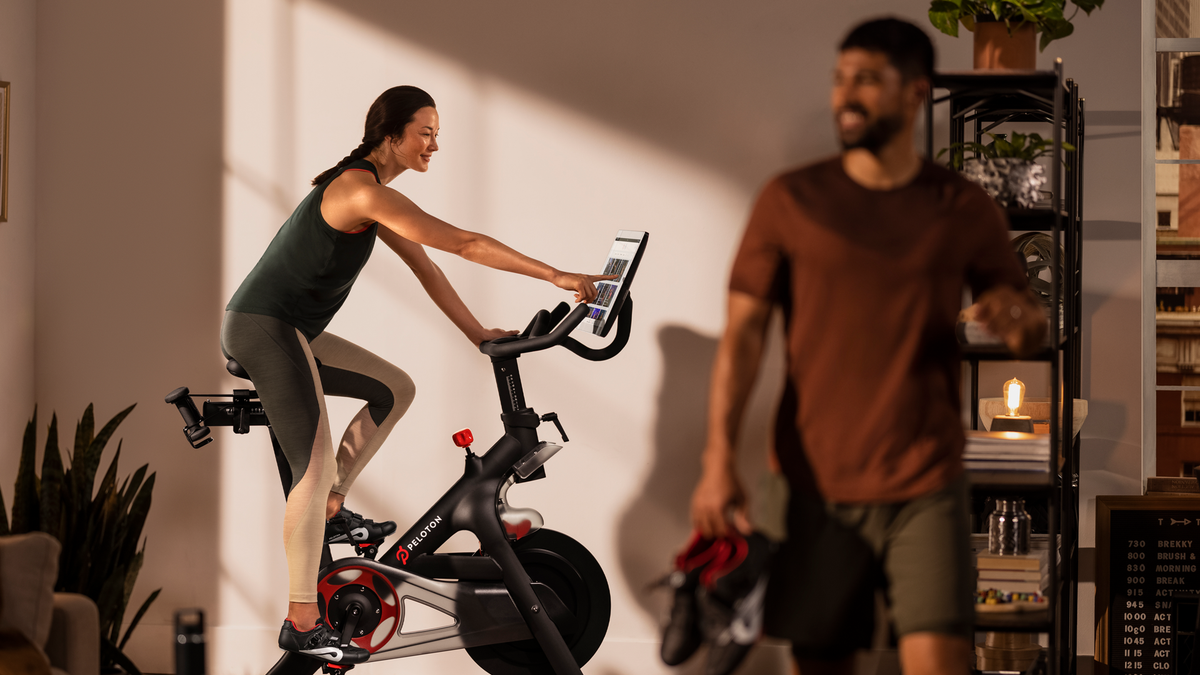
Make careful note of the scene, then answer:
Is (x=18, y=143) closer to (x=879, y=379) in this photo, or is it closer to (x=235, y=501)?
(x=235, y=501)

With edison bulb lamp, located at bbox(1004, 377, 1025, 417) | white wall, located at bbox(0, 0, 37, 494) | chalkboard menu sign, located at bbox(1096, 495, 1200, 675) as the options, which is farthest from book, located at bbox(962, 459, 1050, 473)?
white wall, located at bbox(0, 0, 37, 494)

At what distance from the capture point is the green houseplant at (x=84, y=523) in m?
2.89

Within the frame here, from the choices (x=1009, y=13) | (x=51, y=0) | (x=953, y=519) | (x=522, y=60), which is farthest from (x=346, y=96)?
(x=953, y=519)

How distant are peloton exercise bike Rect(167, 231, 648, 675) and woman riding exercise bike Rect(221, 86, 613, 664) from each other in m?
0.12

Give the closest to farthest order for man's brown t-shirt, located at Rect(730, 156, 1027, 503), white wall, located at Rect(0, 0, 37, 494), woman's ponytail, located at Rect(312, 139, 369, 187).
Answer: man's brown t-shirt, located at Rect(730, 156, 1027, 503), woman's ponytail, located at Rect(312, 139, 369, 187), white wall, located at Rect(0, 0, 37, 494)

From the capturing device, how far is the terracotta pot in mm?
2557

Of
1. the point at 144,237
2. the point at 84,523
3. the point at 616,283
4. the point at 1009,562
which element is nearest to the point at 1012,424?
the point at 1009,562

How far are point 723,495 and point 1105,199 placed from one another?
2.21 metres

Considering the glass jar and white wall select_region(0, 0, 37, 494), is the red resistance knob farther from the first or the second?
white wall select_region(0, 0, 37, 494)

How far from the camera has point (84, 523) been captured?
2920 mm

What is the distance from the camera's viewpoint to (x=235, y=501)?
345cm

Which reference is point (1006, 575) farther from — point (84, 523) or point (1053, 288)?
point (84, 523)

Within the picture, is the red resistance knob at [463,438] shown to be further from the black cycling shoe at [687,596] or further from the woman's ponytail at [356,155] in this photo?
the black cycling shoe at [687,596]

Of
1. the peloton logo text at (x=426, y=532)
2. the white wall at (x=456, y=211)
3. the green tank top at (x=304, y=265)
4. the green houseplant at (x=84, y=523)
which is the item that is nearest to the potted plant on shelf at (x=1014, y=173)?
the white wall at (x=456, y=211)
